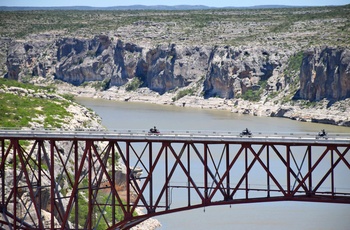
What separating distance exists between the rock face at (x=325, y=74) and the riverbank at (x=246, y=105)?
3.65 ft

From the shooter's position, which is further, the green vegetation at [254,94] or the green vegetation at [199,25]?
the green vegetation at [199,25]

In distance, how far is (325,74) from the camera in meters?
103

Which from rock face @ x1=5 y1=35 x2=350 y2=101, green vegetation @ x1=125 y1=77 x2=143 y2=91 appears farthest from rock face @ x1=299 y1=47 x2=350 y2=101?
green vegetation @ x1=125 y1=77 x2=143 y2=91

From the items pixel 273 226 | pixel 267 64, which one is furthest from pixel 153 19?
pixel 273 226

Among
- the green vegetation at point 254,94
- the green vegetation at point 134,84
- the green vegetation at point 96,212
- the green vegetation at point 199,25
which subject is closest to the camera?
the green vegetation at point 96,212

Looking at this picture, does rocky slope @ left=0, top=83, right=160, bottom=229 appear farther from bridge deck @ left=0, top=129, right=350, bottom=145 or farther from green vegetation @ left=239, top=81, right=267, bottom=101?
green vegetation @ left=239, top=81, right=267, bottom=101

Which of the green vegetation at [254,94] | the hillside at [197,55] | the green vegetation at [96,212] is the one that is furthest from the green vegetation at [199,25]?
the green vegetation at [96,212]

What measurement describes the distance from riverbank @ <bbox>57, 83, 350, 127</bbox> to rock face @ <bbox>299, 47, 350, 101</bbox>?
111cm

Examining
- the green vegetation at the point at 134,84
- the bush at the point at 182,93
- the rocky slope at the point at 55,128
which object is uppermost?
the rocky slope at the point at 55,128

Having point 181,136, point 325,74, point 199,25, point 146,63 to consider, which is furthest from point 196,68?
point 181,136

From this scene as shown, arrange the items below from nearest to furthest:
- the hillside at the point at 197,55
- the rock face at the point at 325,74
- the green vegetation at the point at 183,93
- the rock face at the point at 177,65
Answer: the rock face at the point at 325,74
the rock face at the point at 177,65
the hillside at the point at 197,55
the green vegetation at the point at 183,93

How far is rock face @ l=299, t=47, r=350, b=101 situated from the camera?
330 feet

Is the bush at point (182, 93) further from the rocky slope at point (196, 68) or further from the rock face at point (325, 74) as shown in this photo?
the rock face at point (325, 74)

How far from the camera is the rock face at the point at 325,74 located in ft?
330
